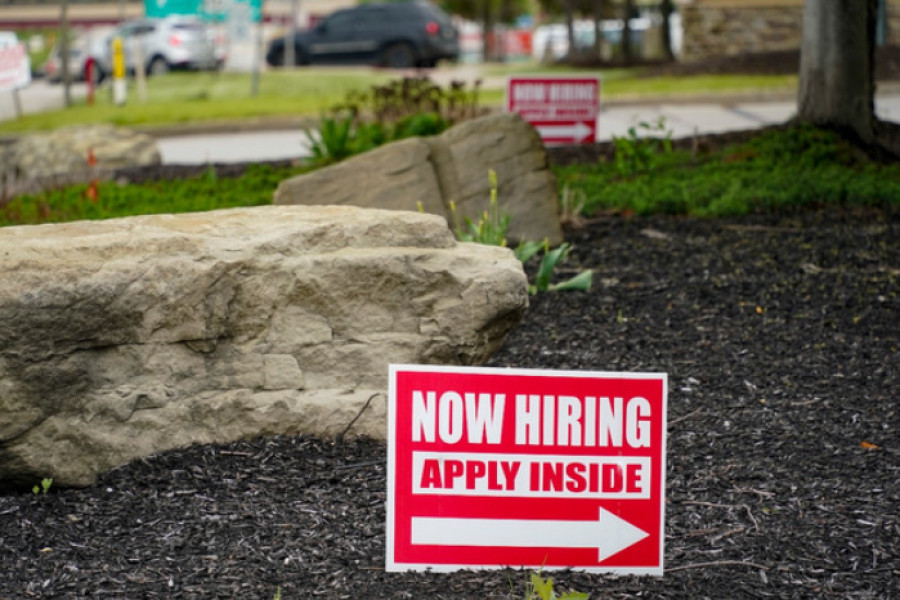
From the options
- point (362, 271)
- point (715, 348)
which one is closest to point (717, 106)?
point (715, 348)

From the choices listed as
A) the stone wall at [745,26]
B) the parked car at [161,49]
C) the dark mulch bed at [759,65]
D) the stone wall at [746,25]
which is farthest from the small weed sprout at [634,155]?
the parked car at [161,49]

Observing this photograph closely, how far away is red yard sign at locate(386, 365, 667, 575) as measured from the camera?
9.73 ft

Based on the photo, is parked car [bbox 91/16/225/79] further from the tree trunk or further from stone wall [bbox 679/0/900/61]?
the tree trunk

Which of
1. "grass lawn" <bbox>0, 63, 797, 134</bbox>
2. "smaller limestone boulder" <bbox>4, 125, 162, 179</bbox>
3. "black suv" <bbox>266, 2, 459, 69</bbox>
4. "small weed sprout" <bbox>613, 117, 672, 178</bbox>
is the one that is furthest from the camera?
"black suv" <bbox>266, 2, 459, 69</bbox>

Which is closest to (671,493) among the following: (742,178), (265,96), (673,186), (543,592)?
(543,592)

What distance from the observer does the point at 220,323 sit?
12.8 ft

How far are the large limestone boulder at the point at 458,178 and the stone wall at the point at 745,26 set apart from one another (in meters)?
18.4

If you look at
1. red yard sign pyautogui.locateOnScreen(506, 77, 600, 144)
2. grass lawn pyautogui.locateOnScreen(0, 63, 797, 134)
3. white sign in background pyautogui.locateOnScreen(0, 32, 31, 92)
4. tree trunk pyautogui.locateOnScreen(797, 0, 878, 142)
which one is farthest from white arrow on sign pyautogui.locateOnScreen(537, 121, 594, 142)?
white sign in background pyautogui.locateOnScreen(0, 32, 31, 92)

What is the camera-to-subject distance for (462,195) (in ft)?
23.3

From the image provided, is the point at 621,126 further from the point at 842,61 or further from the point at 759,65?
the point at 759,65

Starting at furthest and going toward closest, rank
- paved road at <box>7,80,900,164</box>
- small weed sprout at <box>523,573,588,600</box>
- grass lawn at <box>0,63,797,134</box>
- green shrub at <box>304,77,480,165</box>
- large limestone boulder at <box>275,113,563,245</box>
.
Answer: grass lawn at <box>0,63,797,134</box> < paved road at <box>7,80,900,164</box> < green shrub at <box>304,77,480,165</box> < large limestone boulder at <box>275,113,563,245</box> < small weed sprout at <box>523,573,588,600</box>

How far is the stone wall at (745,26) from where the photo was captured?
24703 mm

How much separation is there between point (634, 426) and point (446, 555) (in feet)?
1.87

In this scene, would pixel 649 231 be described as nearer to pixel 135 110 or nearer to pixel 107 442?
pixel 107 442
